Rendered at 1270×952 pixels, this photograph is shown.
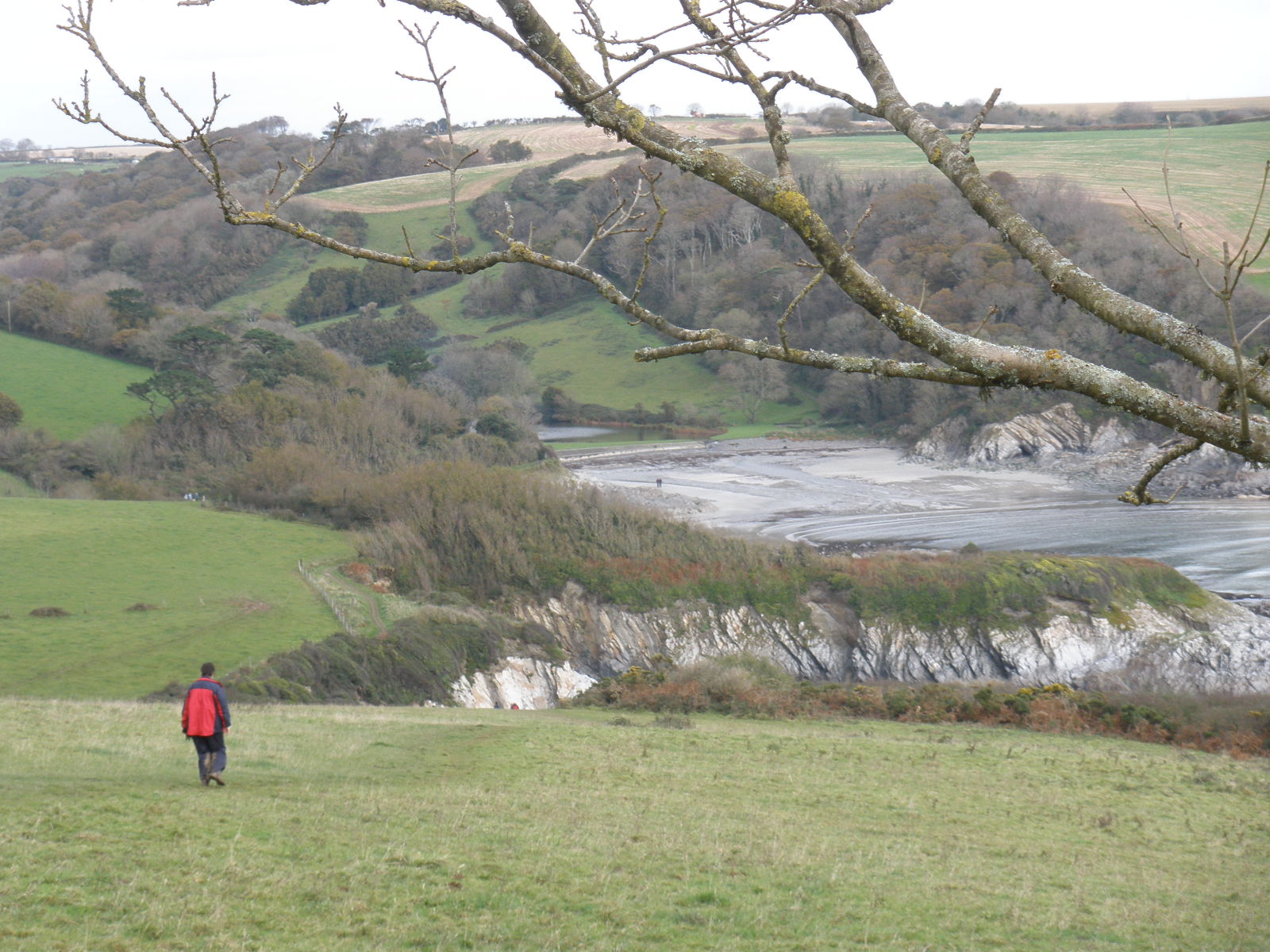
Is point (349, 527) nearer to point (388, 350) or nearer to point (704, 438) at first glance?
point (704, 438)

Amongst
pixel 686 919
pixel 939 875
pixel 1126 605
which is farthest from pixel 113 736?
pixel 1126 605

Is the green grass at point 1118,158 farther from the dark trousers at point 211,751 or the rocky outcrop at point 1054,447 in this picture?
the dark trousers at point 211,751

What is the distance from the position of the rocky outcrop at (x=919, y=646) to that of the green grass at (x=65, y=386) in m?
39.9

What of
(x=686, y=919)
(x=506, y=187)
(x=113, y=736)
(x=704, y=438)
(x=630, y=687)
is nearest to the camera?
(x=686, y=919)

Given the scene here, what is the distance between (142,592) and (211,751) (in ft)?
72.3

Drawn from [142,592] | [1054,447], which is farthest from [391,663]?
[1054,447]

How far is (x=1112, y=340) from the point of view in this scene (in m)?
72.4

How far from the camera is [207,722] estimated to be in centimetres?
1023

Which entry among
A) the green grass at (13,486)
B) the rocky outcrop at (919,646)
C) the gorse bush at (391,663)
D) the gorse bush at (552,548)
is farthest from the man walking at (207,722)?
the green grass at (13,486)

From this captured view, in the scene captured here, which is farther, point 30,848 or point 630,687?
point 630,687

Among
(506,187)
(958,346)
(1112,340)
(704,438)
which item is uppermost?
(506,187)

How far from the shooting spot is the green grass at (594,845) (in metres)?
6.81

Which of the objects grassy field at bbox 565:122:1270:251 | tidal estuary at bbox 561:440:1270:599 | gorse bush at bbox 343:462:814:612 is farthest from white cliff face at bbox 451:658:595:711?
grassy field at bbox 565:122:1270:251

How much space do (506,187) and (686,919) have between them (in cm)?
12049
